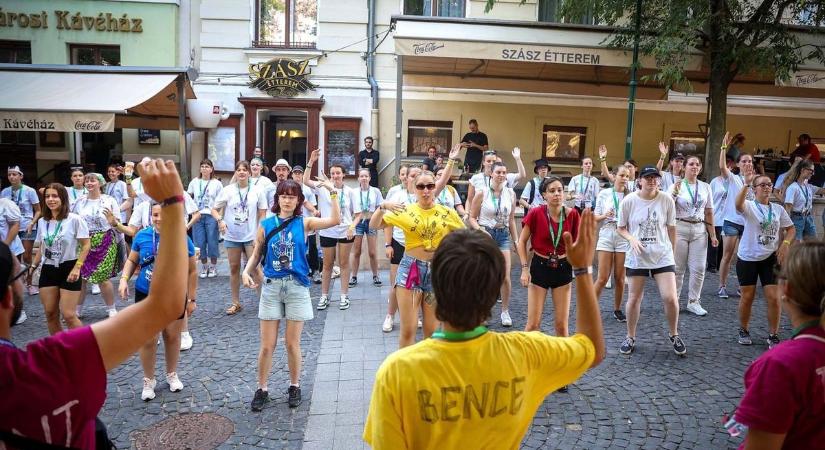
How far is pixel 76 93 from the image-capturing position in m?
11.3

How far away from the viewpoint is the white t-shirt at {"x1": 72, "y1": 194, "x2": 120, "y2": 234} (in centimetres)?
702

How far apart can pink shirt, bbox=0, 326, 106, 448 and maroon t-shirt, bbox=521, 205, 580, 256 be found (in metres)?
4.46

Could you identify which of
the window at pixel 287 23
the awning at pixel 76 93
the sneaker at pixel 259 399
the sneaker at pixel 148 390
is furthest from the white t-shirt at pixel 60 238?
the window at pixel 287 23

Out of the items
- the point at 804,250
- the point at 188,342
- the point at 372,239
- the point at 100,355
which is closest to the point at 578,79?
the point at 372,239

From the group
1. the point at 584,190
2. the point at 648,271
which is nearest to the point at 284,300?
the point at 648,271

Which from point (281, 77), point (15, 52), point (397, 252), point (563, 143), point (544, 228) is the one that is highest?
point (15, 52)

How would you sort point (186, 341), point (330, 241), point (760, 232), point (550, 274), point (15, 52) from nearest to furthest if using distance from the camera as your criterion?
point (550, 274), point (760, 232), point (186, 341), point (330, 241), point (15, 52)

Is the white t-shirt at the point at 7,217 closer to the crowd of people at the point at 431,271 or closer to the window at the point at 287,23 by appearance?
the crowd of people at the point at 431,271

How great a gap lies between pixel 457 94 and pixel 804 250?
14.2 m

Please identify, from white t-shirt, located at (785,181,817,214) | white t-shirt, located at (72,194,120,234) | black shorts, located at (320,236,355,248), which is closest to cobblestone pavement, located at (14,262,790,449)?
black shorts, located at (320,236,355,248)

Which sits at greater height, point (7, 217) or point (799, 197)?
point (799, 197)

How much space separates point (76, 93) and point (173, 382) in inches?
347

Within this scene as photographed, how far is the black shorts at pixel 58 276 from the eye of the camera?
5.71 m

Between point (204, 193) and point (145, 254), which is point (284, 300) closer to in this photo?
point (145, 254)
